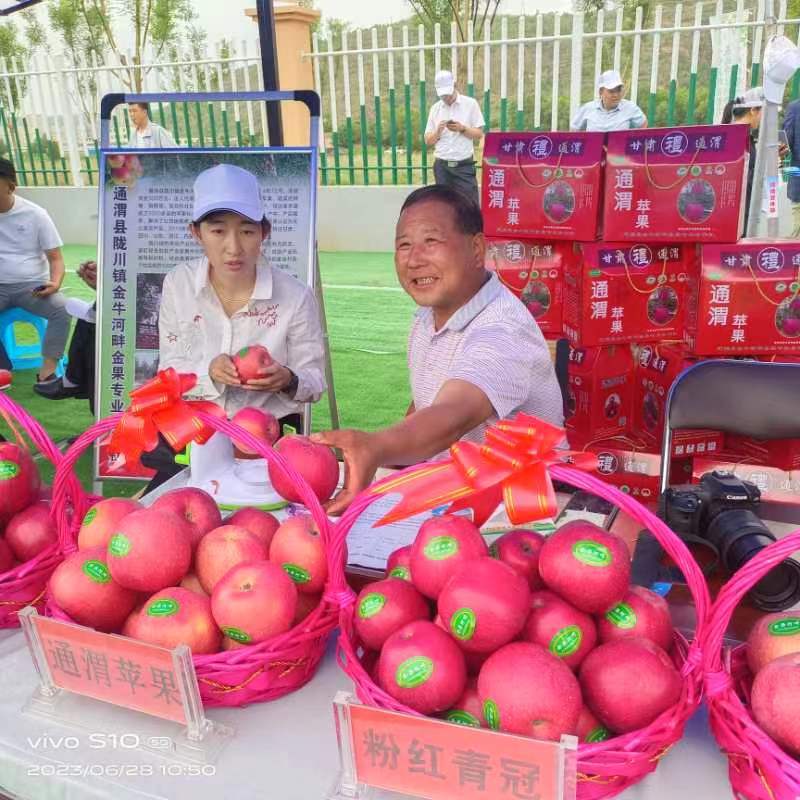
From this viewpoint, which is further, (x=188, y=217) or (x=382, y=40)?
(x=382, y=40)

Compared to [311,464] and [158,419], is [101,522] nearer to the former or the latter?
[158,419]

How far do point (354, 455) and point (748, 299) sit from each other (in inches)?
83.7

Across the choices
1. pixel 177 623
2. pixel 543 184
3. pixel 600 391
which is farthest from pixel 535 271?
pixel 177 623

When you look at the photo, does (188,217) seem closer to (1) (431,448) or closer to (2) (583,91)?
(1) (431,448)

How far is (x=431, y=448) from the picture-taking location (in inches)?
51.7

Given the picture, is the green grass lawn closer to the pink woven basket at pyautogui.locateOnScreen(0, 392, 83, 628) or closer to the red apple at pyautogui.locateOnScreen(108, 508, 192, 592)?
the pink woven basket at pyautogui.locateOnScreen(0, 392, 83, 628)

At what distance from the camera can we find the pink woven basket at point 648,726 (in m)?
0.70

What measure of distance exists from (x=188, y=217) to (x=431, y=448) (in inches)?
61.3

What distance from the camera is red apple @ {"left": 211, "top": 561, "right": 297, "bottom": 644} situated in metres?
0.86

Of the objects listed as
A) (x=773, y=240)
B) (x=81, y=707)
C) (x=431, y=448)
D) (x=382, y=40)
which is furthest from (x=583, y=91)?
(x=81, y=707)

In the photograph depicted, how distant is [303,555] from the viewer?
0.94m

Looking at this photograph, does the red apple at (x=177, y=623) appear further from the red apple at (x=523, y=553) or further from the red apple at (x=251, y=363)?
the red apple at (x=251, y=363)

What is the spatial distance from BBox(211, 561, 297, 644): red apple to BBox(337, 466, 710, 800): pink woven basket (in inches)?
3.5

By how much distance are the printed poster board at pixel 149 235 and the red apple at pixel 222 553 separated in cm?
154
